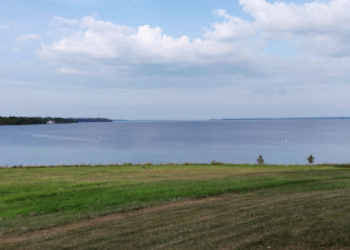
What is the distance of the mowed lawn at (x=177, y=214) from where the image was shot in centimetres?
880

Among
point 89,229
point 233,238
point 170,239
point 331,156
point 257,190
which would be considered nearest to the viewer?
point 233,238

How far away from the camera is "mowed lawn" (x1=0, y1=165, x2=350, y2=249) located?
346 inches

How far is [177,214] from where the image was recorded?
42.9 feet

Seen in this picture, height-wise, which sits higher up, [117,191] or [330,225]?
[330,225]

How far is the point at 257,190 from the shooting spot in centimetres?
1831

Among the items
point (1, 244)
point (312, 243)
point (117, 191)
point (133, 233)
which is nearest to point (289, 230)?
point (312, 243)

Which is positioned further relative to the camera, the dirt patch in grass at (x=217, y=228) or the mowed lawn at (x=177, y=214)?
the mowed lawn at (x=177, y=214)

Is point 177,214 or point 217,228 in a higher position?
point 217,228

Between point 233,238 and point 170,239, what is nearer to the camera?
point 233,238

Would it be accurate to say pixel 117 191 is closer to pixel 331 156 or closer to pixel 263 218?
pixel 263 218

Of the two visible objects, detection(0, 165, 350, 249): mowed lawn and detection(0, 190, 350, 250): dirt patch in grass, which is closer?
detection(0, 190, 350, 250): dirt patch in grass

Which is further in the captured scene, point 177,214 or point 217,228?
point 177,214

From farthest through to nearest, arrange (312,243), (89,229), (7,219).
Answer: (7,219)
(89,229)
(312,243)

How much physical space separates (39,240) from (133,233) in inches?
127
